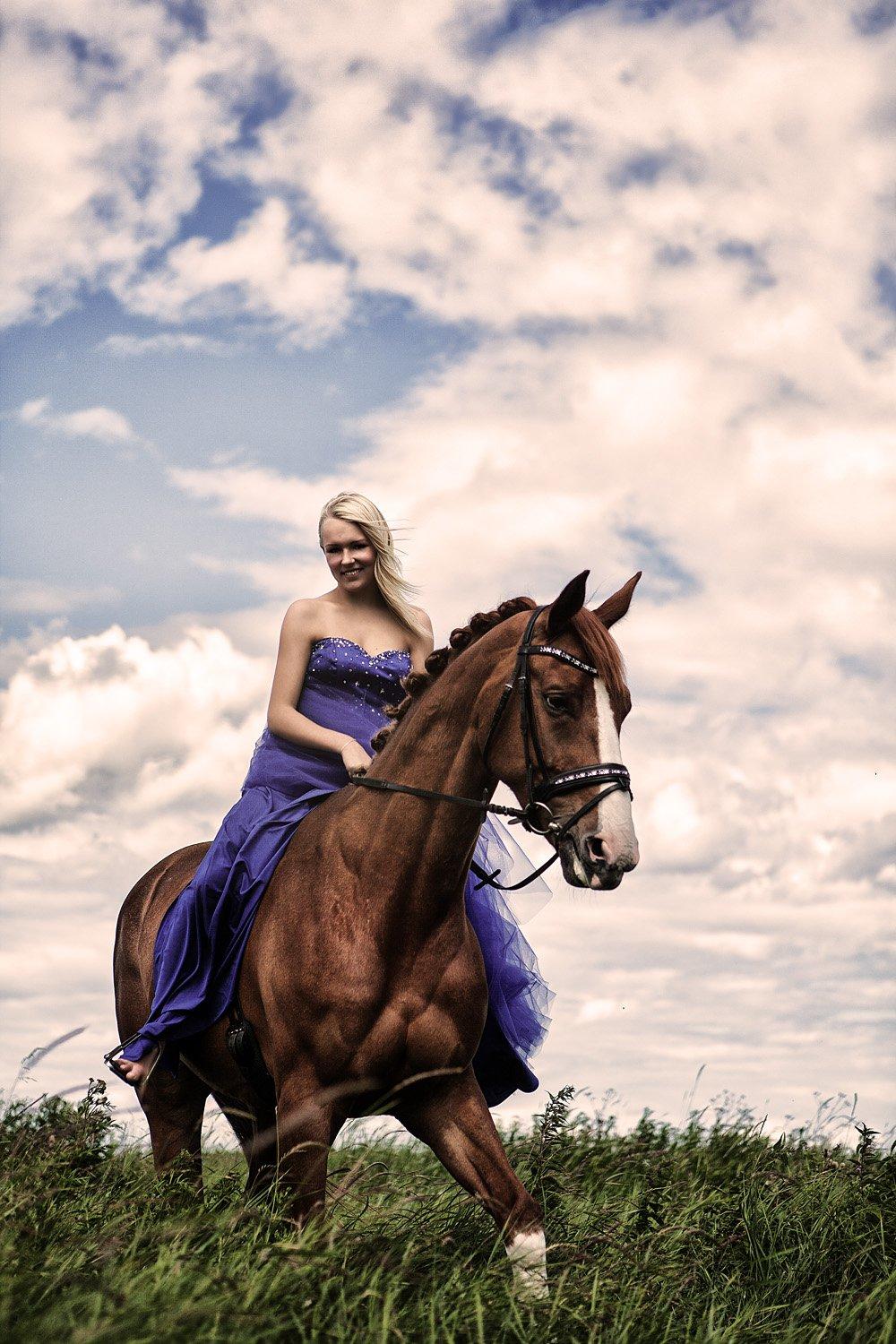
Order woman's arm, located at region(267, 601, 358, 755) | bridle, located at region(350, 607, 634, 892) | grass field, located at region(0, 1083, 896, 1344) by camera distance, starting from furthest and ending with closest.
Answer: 1. woman's arm, located at region(267, 601, 358, 755)
2. bridle, located at region(350, 607, 634, 892)
3. grass field, located at region(0, 1083, 896, 1344)

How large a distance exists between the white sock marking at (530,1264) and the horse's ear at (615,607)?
244cm

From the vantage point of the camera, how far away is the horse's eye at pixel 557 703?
4.72m

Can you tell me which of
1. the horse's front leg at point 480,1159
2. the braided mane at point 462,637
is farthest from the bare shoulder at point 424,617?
Answer: the horse's front leg at point 480,1159

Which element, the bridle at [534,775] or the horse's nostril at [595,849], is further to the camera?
the bridle at [534,775]

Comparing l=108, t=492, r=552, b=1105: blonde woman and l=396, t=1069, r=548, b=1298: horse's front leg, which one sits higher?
l=108, t=492, r=552, b=1105: blonde woman

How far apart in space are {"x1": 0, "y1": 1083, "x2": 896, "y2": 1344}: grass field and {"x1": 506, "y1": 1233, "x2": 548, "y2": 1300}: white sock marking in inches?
2.1

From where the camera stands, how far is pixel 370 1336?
3.87m

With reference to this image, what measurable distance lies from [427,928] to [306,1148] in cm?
96

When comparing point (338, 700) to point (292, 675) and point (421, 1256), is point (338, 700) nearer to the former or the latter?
point (292, 675)

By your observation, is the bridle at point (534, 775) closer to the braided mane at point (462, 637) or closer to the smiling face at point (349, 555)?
the braided mane at point (462, 637)

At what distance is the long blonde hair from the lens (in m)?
6.59

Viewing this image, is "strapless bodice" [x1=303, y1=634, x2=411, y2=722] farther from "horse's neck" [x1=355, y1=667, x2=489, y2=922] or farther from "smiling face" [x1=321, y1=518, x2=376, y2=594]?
"horse's neck" [x1=355, y1=667, x2=489, y2=922]

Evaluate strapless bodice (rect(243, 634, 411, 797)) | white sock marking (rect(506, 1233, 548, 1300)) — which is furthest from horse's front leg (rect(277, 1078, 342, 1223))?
strapless bodice (rect(243, 634, 411, 797))

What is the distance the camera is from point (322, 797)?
613 cm
